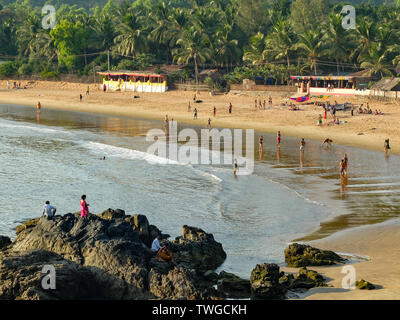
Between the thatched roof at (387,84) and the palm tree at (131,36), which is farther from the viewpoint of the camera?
the palm tree at (131,36)

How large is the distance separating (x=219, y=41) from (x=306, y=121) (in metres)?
27.5

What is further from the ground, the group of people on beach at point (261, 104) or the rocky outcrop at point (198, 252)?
the group of people on beach at point (261, 104)

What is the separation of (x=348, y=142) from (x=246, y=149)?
741cm

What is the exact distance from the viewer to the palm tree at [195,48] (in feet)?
236

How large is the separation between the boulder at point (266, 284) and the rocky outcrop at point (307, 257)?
2235 mm

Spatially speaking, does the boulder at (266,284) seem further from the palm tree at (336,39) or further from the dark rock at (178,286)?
the palm tree at (336,39)

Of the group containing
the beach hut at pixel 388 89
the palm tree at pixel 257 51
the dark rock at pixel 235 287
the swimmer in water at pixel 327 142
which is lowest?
the dark rock at pixel 235 287

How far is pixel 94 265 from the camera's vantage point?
16.6 m

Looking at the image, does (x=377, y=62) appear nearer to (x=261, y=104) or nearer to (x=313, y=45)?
(x=313, y=45)

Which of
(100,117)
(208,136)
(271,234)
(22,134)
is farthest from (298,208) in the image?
(100,117)

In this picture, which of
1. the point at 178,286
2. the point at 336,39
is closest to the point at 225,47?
the point at 336,39

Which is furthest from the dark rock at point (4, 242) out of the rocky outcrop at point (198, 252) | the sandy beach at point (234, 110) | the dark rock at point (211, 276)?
the sandy beach at point (234, 110)

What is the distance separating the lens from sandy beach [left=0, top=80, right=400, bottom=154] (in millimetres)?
44453

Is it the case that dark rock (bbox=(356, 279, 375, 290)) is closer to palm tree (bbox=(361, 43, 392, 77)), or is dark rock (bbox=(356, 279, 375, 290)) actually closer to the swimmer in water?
the swimmer in water
